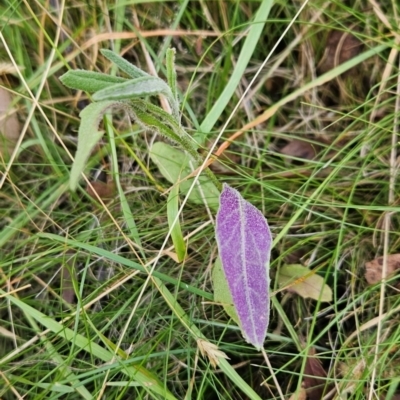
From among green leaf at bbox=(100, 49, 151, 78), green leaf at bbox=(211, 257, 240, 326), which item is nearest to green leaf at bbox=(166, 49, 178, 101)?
green leaf at bbox=(100, 49, 151, 78)

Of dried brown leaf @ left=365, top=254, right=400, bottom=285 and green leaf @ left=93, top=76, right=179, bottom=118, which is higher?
green leaf @ left=93, top=76, right=179, bottom=118

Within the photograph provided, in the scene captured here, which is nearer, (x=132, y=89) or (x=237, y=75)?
(x=132, y=89)

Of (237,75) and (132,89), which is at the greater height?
(132,89)

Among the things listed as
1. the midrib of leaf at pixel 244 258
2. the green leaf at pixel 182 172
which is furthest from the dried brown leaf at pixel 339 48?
the midrib of leaf at pixel 244 258

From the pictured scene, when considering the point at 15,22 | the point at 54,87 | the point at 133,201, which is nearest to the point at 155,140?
the point at 133,201

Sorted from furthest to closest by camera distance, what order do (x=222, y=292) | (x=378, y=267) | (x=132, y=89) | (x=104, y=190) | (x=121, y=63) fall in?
(x=104, y=190) < (x=378, y=267) < (x=222, y=292) < (x=121, y=63) < (x=132, y=89)

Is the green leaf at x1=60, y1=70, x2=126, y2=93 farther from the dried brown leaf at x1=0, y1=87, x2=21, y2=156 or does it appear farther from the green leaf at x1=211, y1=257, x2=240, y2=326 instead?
the dried brown leaf at x1=0, y1=87, x2=21, y2=156

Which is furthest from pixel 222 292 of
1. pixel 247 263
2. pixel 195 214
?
pixel 195 214

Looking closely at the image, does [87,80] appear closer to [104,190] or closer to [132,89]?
[132,89]

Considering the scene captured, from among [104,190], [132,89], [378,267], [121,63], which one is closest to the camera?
[132,89]
